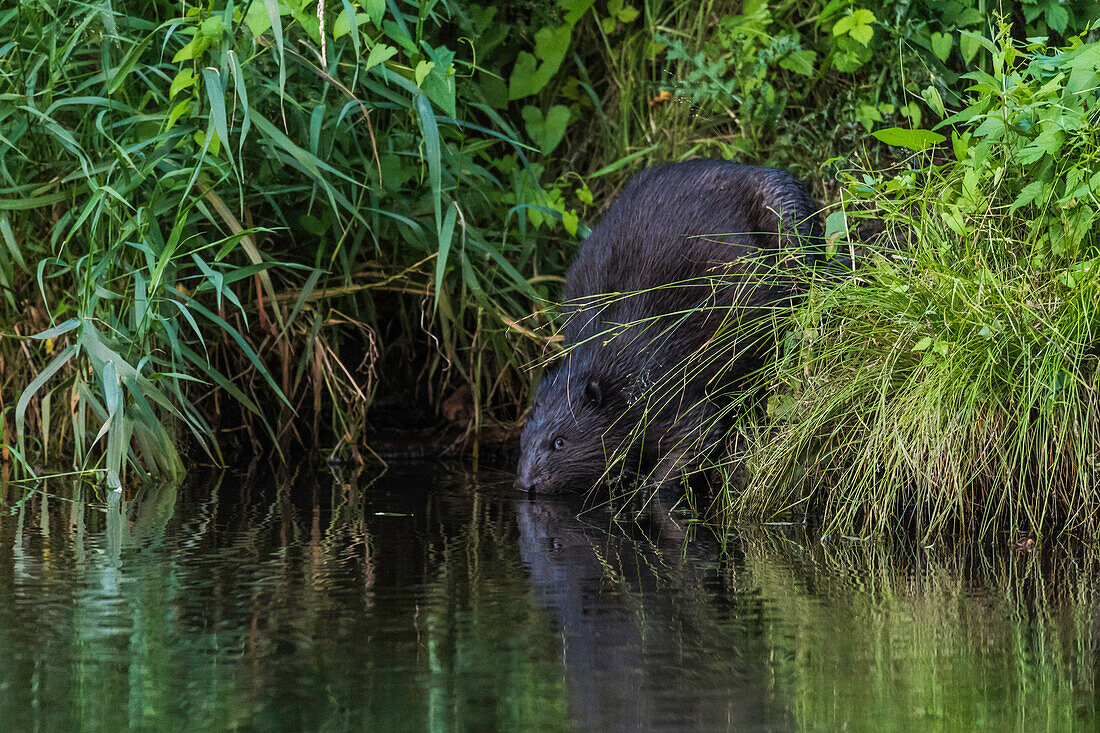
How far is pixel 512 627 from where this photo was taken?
2652mm

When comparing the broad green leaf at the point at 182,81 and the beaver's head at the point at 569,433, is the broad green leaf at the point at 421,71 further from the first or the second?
the beaver's head at the point at 569,433

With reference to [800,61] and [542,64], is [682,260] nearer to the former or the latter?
[800,61]

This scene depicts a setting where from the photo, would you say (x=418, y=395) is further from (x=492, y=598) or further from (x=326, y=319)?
(x=492, y=598)

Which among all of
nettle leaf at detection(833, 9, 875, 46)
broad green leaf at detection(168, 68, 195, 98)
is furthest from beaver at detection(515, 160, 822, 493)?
broad green leaf at detection(168, 68, 195, 98)

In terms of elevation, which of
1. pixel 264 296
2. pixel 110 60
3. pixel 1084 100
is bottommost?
pixel 264 296

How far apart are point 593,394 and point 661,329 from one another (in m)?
0.34

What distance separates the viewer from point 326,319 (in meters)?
5.02

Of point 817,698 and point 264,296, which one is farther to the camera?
point 264,296

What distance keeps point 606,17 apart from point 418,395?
193 centimetres

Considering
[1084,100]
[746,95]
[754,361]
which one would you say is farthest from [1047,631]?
[746,95]

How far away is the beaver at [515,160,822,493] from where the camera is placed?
4.68m

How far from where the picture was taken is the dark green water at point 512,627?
210 centimetres

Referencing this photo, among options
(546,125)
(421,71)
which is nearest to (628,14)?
(546,125)

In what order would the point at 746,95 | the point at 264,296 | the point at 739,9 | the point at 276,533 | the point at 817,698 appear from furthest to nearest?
the point at 739,9, the point at 746,95, the point at 264,296, the point at 276,533, the point at 817,698
